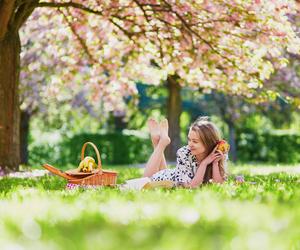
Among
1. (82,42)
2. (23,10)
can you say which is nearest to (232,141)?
(82,42)

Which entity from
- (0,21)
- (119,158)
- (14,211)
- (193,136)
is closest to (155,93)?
(119,158)

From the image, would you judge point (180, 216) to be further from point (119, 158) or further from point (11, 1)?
point (119, 158)

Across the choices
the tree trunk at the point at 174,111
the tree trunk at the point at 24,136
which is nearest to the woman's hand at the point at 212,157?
the tree trunk at the point at 174,111

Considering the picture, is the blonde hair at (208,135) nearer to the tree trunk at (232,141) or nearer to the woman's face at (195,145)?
the woman's face at (195,145)

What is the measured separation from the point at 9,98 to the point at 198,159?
5.72 m

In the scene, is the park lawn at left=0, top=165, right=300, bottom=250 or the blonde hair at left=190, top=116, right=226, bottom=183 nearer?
the park lawn at left=0, top=165, right=300, bottom=250

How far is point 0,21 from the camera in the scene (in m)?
11.9

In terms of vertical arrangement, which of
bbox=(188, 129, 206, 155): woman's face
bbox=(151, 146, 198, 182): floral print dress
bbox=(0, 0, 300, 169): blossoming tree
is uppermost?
bbox=(0, 0, 300, 169): blossoming tree

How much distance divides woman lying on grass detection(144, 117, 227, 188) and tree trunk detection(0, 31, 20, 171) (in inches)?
195

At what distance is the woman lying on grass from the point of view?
8038 millimetres

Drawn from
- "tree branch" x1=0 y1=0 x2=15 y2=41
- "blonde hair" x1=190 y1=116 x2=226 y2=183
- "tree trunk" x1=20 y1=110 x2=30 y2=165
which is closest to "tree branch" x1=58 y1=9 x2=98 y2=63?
"tree branch" x1=0 y1=0 x2=15 y2=41

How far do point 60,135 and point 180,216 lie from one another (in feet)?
75.3

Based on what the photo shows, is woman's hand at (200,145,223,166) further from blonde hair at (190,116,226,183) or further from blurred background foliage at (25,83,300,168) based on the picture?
blurred background foliage at (25,83,300,168)

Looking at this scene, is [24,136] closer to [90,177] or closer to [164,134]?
[164,134]
